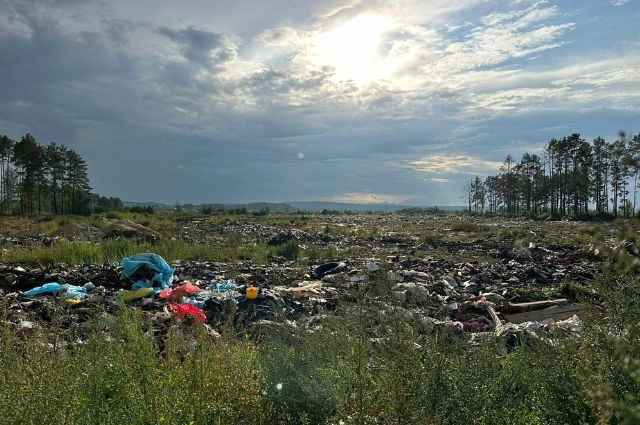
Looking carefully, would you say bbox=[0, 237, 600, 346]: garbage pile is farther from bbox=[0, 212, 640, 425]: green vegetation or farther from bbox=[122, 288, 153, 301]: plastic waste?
bbox=[0, 212, 640, 425]: green vegetation

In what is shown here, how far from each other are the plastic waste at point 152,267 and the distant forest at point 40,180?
4456 cm

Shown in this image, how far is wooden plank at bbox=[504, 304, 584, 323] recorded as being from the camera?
24.8 ft

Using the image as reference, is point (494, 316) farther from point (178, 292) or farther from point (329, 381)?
point (329, 381)

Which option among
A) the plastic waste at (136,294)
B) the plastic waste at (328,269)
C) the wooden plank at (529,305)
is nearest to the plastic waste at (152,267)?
the plastic waste at (136,294)

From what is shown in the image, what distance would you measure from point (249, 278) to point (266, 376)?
756 cm

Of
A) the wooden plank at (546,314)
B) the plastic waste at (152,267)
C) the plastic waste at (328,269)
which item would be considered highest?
the plastic waste at (152,267)

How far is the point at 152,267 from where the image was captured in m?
9.69

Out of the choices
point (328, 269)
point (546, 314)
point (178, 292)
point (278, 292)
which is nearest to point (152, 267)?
point (178, 292)

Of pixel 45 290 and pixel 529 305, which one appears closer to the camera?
pixel 529 305

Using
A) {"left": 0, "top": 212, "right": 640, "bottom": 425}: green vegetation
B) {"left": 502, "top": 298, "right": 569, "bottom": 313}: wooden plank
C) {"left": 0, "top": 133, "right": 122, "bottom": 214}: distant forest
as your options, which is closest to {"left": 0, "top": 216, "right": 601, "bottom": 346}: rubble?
{"left": 502, "top": 298, "right": 569, "bottom": 313}: wooden plank

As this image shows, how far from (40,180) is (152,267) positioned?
52427mm

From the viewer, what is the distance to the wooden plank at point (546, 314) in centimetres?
757

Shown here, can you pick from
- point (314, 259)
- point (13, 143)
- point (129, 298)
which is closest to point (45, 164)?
point (13, 143)

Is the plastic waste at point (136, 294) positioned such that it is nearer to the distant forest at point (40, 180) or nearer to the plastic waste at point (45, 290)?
the plastic waste at point (45, 290)
